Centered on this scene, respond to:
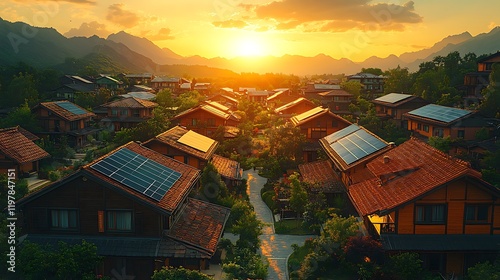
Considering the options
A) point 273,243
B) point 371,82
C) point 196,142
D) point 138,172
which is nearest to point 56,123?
point 196,142

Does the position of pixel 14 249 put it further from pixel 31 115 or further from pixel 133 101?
pixel 133 101

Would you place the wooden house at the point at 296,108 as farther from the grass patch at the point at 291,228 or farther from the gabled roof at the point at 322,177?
the grass patch at the point at 291,228

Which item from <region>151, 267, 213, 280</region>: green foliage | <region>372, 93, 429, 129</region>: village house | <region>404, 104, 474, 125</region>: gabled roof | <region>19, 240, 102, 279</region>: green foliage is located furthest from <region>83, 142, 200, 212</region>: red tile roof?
<region>372, 93, 429, 129</region>: village house

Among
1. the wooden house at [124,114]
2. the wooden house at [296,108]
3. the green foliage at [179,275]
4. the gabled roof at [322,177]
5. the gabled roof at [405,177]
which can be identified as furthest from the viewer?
the wooden house at [296,108]

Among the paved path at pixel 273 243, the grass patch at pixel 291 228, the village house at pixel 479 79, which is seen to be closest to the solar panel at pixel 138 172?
the paved path at pixel 273 243

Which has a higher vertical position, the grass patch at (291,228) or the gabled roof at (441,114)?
the gabled roof at (441,114)

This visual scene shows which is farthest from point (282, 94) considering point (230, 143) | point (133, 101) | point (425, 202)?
point (425, 202)
